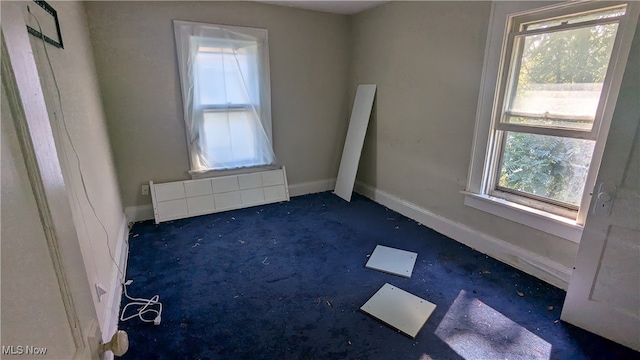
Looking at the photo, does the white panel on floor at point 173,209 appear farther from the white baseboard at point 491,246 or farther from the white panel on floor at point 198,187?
the white baseboard at point 491,246

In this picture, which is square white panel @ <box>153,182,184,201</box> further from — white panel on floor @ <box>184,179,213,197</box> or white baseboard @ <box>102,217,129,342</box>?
white baseboard @ <box>102,217,129,342</box>

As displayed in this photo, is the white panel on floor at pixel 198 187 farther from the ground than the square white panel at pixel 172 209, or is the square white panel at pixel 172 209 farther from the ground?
the white panel on floor at pixel 198 187

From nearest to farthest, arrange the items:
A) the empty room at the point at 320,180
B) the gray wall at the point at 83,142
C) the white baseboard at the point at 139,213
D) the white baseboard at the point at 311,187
→ 1. the empty room at the point at 320,180
2. the gray wall at the point at 83,142
3. the white baseboard at the point at 139,213
4. the white baseboard at the point at 311,187

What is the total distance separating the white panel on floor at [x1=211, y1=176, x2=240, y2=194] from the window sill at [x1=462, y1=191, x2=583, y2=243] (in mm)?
2459

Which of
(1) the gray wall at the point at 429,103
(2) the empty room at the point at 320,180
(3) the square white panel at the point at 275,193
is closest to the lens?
(2) the empty room at the point at 320,180

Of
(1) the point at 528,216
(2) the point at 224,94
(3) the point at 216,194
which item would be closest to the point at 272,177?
(3) the point at 216,194

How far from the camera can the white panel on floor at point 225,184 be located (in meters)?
3.47

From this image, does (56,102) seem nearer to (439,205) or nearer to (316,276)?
(316,276)

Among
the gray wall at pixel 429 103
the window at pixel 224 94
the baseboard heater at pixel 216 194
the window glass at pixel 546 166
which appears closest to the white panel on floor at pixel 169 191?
the baseboard heater at pixel 216 194

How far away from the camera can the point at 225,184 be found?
11.5ft

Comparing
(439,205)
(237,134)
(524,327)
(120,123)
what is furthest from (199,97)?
(524,327)

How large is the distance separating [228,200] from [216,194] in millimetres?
152

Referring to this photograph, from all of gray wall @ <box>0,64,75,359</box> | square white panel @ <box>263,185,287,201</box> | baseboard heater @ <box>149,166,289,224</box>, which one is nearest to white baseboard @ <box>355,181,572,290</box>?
square white panel @ <box>263,185,287,201</box>

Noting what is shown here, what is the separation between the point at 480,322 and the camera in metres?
1.80
